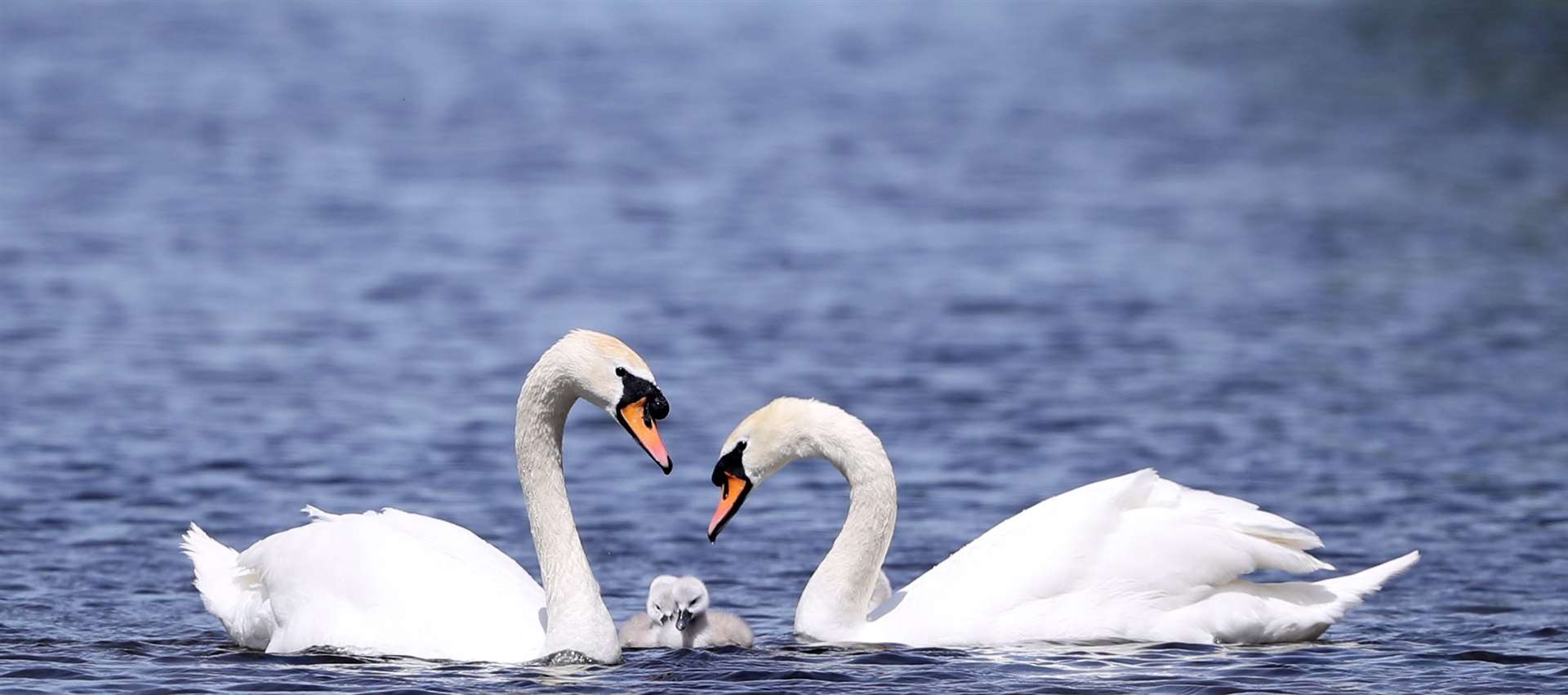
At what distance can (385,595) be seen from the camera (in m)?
9.87

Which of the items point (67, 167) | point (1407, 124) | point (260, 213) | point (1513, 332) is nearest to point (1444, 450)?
point (1513, 332)

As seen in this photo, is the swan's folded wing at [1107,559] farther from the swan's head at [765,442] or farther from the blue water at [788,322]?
the swan's head at [765,442]

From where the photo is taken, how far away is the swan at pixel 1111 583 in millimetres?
10289

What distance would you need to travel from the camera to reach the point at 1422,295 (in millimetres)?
21781

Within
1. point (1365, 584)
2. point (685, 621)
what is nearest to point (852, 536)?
point (685, 621)

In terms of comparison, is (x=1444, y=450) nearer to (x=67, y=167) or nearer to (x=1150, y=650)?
(x=1150, y=650)

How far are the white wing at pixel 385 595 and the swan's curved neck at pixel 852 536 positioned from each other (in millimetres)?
1200

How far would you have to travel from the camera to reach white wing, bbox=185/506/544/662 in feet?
32.1

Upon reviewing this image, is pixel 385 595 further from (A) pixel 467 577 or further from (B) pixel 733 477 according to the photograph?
(B) pixel 733 477

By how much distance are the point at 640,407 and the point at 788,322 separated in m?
10.4

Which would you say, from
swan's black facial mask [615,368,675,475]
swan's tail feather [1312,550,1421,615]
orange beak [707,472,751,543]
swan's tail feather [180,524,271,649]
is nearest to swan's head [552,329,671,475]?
swan's black facial mask [615,368,675,475]

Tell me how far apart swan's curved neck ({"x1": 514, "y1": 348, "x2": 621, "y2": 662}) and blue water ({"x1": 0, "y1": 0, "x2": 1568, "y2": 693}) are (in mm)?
155

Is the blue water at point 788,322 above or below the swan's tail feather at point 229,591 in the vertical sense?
above

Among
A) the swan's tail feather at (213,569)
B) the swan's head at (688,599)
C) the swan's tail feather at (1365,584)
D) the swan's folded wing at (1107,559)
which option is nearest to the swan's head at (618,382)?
the swan's head at (688,599)
